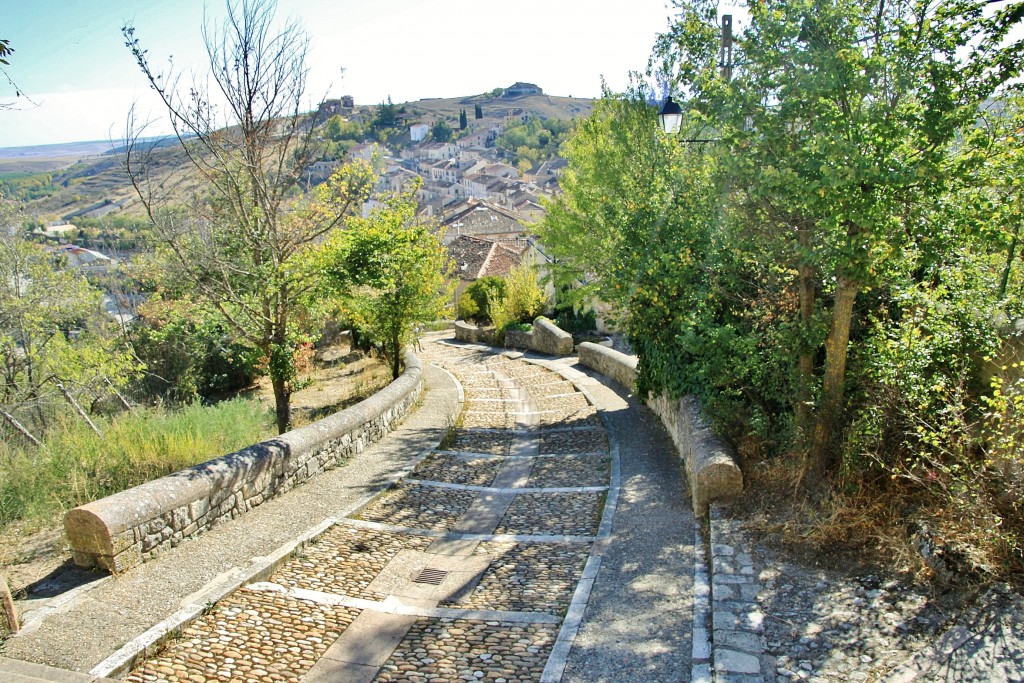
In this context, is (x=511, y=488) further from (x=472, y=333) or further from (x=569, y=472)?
(x=472, y=333)

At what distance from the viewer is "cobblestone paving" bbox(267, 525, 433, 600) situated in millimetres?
5785

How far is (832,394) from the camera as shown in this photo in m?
6.04

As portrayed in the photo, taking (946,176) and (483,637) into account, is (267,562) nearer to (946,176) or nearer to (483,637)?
(483,637)

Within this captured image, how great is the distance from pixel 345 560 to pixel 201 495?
1528 mm

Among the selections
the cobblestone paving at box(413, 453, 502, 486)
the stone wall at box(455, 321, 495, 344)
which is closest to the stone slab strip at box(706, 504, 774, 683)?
the cobblestone paving at box(413, 453, 502, 486)

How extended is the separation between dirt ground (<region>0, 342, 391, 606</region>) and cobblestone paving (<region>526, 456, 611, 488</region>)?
464 cm

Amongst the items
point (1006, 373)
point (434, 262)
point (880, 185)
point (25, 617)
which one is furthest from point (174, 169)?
point (1006, 373)

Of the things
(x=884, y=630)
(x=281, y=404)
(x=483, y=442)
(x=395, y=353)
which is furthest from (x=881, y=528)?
(x=395, y=353)

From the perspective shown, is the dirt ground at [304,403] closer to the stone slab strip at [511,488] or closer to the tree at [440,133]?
the stone slab strip at [511,488]

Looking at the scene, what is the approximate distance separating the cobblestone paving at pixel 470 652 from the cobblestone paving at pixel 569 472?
3345 millimetres

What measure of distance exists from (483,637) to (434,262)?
9.90m

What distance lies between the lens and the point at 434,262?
14047 mm

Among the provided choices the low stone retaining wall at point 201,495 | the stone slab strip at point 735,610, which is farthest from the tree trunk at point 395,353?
the stone slab strip at point 735,610

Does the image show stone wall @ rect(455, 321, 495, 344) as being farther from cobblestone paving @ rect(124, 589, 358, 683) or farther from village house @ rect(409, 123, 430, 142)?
village house @ rect(409, 123, 430, 142)
